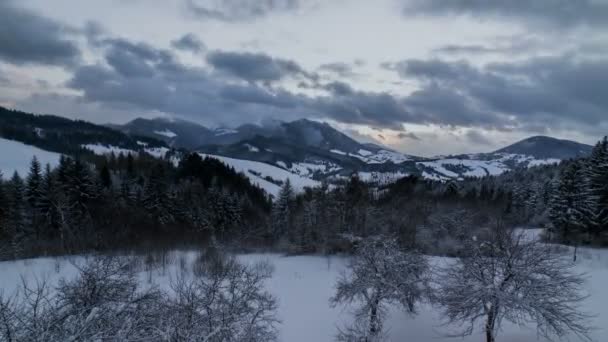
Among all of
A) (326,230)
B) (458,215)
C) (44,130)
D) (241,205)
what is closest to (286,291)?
(326,230)

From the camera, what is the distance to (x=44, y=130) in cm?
17825

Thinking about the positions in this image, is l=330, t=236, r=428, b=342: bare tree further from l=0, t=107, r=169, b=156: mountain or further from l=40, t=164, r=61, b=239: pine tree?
l=0, t=107, r=169, b=156: mountain

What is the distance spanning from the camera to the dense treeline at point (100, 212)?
3544 cm

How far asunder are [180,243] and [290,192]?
24.5 metres

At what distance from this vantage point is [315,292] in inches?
1088

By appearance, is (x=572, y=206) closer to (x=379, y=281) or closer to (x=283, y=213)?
(x=379, y=281)

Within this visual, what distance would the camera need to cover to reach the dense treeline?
35438 mm

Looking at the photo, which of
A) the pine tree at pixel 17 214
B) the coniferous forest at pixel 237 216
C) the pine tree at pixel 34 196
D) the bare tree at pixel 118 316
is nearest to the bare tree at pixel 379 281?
the bare tree at pixel 118 316

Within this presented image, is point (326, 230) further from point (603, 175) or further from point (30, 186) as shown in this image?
point (30, 186)

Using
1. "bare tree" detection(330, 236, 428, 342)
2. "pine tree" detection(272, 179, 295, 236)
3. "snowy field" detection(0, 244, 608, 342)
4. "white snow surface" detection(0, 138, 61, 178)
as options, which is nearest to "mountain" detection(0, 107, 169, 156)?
"white snow surface" detection(0, 138, 61, 178)

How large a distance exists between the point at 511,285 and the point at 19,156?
5871 inches

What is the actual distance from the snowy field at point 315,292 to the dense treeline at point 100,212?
4.35 metres

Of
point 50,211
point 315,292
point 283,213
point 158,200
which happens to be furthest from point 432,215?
point 50,211

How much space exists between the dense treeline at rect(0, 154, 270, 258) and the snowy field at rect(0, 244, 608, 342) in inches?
171
